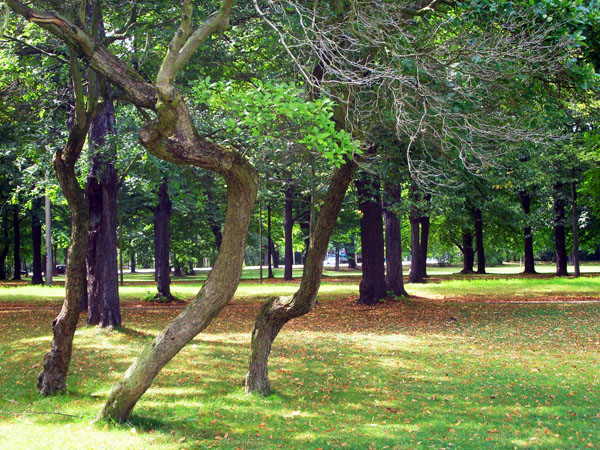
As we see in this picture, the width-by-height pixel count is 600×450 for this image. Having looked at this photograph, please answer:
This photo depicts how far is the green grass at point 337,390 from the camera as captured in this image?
6.43 m

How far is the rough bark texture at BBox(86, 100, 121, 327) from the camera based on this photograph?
531 inches

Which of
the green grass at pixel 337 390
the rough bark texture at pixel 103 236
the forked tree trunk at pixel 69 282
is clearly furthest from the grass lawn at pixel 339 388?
the rough bark texture at pixel 103 236

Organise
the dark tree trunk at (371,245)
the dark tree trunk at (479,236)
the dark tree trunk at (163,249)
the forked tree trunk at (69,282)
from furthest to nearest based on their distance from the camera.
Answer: the dark tree trunk at (479,236) → the dark tree trunk at (163,249) → the dark tree trunk at (371,245) → the forked tree trunk at (69,282)

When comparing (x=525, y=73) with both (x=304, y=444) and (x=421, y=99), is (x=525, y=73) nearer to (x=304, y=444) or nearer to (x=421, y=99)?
(x=421, y=99)

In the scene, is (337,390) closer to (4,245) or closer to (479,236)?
(479,236)

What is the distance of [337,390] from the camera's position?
876 cm

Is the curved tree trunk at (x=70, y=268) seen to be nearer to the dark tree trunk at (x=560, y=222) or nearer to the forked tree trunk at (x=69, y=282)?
the forked tree trunk at (x=69, y=282)

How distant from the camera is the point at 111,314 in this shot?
45.3 feet

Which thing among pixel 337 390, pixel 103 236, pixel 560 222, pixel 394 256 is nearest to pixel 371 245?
pixel 394 256

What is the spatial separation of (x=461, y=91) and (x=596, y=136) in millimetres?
1953

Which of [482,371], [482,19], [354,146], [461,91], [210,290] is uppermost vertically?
[482,19]

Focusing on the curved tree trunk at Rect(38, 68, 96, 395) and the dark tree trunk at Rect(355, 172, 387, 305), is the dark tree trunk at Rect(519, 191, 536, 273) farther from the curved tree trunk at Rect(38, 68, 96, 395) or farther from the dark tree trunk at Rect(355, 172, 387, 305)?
the curved tree trunk at Rect(38, 68, 96, 395)

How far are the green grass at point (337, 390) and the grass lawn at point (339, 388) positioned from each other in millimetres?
26

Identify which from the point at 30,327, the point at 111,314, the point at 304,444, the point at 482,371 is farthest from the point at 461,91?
the point at 30,327
